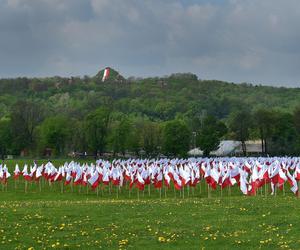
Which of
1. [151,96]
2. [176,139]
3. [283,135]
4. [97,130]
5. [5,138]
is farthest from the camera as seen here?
[151,96]

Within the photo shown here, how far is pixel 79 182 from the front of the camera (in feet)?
136

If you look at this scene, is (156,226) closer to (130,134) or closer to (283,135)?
(130,134)

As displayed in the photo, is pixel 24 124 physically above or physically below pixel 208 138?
above

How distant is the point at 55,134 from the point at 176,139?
20159 millimetres

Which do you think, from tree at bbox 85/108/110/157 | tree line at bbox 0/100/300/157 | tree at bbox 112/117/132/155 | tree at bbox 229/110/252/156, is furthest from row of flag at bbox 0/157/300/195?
tree at bbox 229/110/252/156

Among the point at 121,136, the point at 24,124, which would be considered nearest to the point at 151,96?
the point at 24,124

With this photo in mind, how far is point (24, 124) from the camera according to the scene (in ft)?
346

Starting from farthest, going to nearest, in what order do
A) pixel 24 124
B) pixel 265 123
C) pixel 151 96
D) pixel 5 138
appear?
pixel 151 96 → pixel 24 124 → pixel 5 138 → pixel 265 123

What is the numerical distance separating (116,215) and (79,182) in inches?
891

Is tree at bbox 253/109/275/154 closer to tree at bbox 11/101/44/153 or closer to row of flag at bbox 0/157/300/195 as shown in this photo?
tree at bbox 11/101/44/153

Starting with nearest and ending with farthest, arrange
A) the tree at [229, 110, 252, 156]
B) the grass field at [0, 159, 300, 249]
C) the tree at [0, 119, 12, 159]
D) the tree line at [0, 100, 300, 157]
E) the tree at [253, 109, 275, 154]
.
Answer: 1. the grass field at [0, 159, 300, 249]
2. the tree line at [0, 100, 300, 157]
3. the tree at [253, 109, 275, 154]
4. the tree at [0, 119, 12, 159]
5. the tree at [229, 110, 252, 156]

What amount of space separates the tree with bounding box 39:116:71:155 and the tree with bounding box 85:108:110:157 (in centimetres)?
383

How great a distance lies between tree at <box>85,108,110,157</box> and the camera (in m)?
97.6

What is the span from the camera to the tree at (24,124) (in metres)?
103
